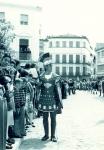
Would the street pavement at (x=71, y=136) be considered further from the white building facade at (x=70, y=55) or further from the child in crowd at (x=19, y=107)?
the white building facade at (x=70, y=55)

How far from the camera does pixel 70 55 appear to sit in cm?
10475

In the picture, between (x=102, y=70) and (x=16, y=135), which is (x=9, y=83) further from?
(x=102, y=70)

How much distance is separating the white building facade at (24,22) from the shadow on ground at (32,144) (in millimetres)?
35077

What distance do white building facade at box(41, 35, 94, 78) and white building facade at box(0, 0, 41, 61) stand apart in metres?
53.3

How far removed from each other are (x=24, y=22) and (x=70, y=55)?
57810mm

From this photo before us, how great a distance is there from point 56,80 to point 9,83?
1552mm

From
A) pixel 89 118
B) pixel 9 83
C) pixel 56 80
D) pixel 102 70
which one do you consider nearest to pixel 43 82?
pixel 56 80

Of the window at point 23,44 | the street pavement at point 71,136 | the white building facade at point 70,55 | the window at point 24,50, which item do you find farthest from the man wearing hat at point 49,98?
the white building facade at point 70,55

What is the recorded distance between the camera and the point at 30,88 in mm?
13039

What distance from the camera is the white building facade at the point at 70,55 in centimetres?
10281

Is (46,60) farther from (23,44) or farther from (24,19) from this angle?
(24,19)

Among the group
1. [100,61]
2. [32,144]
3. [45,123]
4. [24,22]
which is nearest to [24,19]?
[24,22]

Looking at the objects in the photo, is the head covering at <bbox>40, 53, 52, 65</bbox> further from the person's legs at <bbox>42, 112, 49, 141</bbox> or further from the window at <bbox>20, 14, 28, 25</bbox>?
the window at <bbox>20, 14, 28, 25</bbox>

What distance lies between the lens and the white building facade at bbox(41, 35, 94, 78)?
102812 mm
